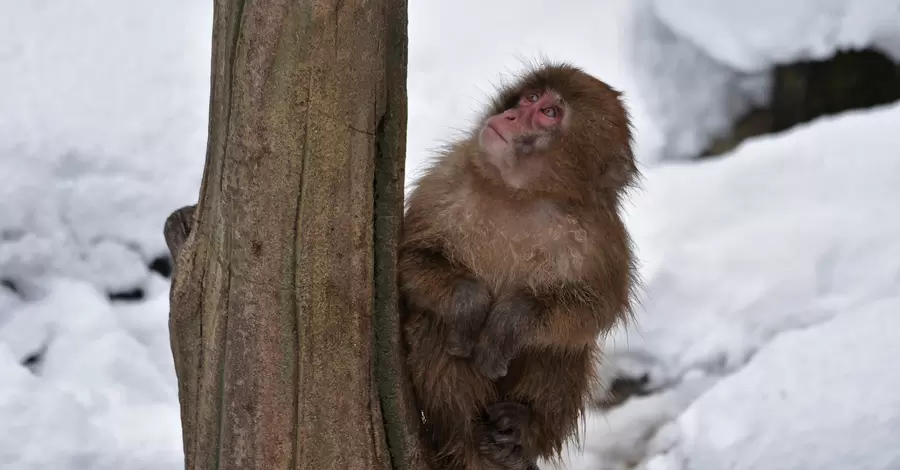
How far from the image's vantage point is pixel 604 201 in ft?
9.57

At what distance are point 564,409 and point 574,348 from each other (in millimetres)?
175

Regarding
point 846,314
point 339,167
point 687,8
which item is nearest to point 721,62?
point 687,8

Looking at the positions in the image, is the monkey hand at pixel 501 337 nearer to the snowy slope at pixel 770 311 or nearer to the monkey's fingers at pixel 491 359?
the monkey's fingers at pixel 491 359

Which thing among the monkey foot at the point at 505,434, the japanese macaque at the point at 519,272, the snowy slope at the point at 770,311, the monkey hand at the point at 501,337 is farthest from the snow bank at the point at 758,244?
the monkey hand at the point at 501,337

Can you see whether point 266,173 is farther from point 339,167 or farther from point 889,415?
point 889,415

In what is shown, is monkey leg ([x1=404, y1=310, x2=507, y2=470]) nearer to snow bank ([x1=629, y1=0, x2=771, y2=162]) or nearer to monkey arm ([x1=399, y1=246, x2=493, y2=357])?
monkey arm ([x1=399, y1=246, x2=493, y2=357])

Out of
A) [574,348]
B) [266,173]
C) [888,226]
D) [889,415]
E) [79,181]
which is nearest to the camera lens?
[266,173]

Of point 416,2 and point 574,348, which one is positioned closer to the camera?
point 574,348

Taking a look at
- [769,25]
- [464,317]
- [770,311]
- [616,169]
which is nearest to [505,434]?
[464,317]

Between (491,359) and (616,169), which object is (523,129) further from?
(491,359)

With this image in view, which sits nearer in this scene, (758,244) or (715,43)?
(758,244)

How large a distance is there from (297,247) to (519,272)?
2.46 feet

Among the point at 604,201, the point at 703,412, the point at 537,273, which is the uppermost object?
the point at 604,201

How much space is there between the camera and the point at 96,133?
4.56 m
